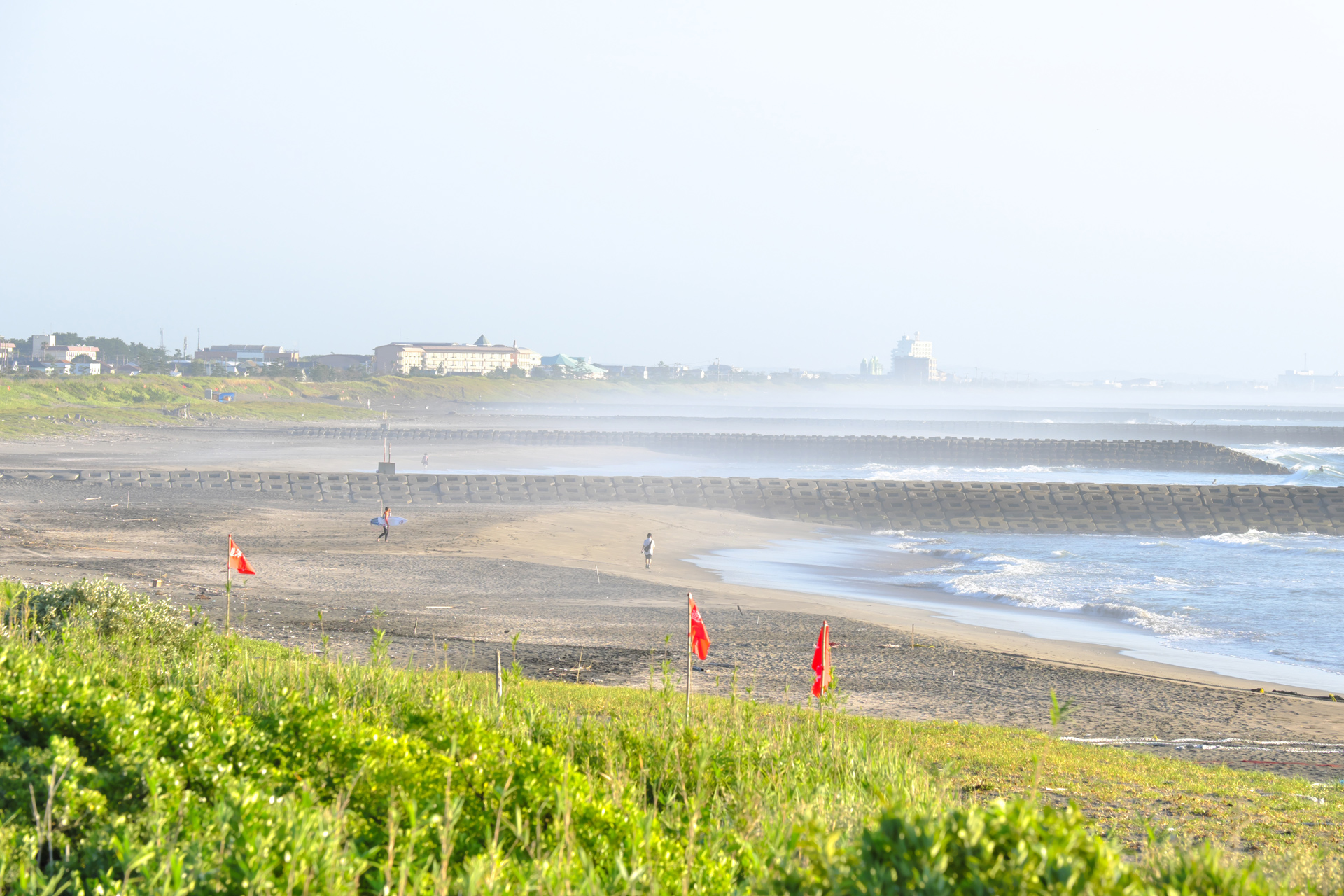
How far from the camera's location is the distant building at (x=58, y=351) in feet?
561

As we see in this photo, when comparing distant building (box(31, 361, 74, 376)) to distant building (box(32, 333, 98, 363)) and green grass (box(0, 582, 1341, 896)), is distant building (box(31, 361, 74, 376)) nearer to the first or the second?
distant building (box(32, 333, 98, 363))

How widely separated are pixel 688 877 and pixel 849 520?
42.6m

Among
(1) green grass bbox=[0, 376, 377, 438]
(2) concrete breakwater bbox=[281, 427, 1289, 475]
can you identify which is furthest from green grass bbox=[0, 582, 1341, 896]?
(1) green grass bbox=[0, 376, 377, 438]

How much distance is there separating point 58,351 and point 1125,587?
193 m

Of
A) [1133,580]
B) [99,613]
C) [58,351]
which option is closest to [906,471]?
[1133,580]

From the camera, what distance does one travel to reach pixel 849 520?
4606 centimetres

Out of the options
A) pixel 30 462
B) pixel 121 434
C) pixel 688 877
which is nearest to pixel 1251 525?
pixel 688 877

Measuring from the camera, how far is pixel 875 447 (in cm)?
8269

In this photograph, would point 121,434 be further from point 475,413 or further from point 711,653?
point 711,653

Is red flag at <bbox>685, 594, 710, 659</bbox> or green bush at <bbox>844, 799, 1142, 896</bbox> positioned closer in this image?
green bush at <bbox>844, 799, 1142, 896</bbox>

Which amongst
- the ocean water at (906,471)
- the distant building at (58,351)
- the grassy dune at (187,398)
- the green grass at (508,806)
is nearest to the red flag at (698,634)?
the green grass at (508,806)

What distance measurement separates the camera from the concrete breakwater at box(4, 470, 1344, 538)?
44594mm

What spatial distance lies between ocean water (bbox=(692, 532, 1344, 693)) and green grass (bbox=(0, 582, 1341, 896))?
12187mm

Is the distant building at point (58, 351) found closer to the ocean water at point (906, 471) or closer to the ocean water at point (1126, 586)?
the ocean water at point (906, 471)
